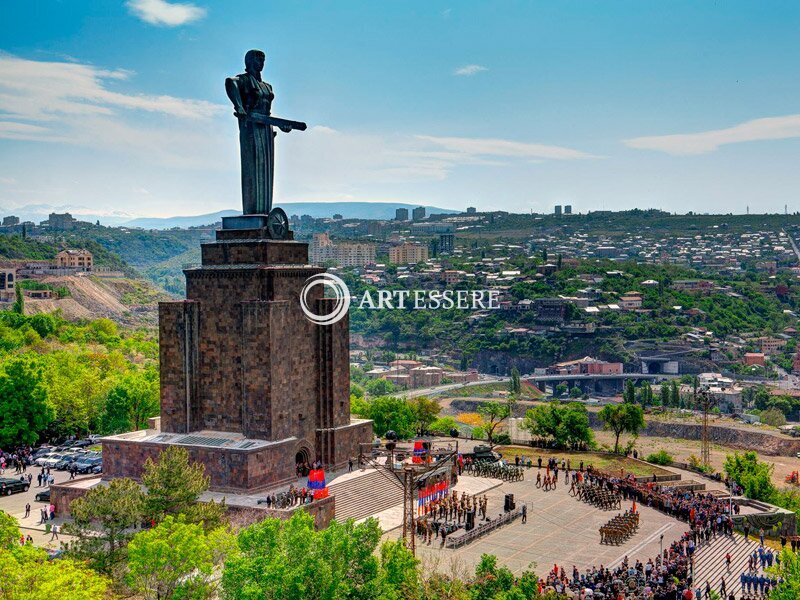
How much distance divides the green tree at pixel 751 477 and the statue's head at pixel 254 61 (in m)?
31.9

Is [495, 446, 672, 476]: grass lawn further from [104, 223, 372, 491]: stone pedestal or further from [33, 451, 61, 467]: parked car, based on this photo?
[33, 451, 61, 467]: parked car

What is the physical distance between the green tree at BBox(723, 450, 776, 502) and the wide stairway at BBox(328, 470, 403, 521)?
790 inches

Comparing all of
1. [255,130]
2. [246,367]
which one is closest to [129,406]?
[246,367]

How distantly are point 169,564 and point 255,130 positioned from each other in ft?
62.7

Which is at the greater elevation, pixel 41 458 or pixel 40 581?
pixel 40 581

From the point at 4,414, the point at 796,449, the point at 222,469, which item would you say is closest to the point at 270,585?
the point at 222,469

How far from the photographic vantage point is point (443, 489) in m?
36.9

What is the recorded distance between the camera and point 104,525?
1022 inches

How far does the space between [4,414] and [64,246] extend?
128552 mm

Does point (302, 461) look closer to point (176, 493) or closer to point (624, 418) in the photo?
point (176, 493)

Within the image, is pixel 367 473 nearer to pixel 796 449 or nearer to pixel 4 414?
pixel 4 414

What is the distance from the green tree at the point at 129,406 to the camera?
48.9 metres

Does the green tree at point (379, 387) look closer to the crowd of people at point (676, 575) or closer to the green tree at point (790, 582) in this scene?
the crowd of people at point (676, 575)

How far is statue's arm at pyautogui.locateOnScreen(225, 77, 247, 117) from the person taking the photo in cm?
3591
